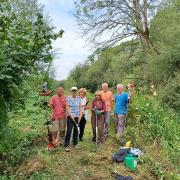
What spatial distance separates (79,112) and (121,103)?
5.03 ft

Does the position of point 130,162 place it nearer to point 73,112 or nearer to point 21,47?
point 73,112

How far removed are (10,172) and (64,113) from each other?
2.76m

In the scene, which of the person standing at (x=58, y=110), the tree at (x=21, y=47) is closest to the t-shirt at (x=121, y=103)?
the person standing at (x=58, y=110)

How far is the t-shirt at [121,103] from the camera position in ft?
40.7

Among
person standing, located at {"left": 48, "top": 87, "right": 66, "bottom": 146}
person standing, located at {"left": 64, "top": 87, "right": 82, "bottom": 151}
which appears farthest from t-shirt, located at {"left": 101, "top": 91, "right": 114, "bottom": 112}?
person standing, located at {"left": 48, "top": 87, "right": 66, "bottom": 146}

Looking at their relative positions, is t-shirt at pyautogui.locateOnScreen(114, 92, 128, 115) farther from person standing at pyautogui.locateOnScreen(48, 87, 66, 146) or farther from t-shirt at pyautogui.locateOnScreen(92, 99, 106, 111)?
person standing at pyautogui.locateOnScreen(48, 87, 66, 146)

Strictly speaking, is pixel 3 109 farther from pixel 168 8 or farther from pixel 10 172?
pixel 168 8

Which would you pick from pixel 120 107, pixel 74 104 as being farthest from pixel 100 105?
pixel 74 104

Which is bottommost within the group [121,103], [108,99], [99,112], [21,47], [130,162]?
[130,162]

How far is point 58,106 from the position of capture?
11430mm

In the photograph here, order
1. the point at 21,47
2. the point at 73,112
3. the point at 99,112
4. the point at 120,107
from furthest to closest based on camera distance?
the point at 120,107 < the point at 99,112 < the point at 73,112 < the point at 21,47

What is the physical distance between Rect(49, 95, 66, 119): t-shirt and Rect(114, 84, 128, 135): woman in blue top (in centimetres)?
188

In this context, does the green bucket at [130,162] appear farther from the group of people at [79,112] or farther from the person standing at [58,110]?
the person standing at [58,110]

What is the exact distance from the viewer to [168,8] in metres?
21.2
